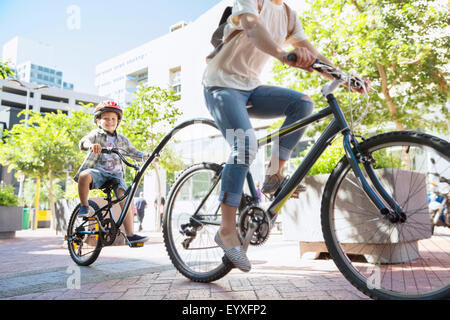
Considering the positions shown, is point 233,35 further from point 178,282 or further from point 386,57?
point 386,57

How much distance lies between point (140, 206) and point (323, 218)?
13.8 meters

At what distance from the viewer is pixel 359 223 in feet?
11.1

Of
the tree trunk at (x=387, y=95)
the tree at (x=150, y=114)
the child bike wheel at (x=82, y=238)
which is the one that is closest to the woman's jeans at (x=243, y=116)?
the child bike wheel at (x=82, y=238)

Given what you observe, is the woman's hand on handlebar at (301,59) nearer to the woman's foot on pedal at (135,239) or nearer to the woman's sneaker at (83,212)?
the woman's foot on pedal at (135,239)

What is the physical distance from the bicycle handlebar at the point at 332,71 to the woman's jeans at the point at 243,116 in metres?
0.36

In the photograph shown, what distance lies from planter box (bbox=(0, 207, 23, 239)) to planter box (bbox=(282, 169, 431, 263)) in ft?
31.5

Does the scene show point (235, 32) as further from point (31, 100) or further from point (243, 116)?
point (31, 100)

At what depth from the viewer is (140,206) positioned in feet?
49.8

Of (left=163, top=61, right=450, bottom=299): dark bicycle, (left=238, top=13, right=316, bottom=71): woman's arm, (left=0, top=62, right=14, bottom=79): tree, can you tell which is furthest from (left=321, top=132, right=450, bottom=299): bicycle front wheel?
(left=0, top=62, right=14, bottom=79): tree

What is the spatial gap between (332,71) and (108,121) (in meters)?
2.77

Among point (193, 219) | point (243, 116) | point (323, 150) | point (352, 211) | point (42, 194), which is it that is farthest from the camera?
point (42, 194)

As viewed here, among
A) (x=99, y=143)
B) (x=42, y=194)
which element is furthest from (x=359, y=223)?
(x=42, y=194)

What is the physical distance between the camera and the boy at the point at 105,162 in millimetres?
3763

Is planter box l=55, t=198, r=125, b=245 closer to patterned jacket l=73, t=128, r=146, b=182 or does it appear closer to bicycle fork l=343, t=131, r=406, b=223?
patterned jacket l=73, t=128, r=146, b=182
